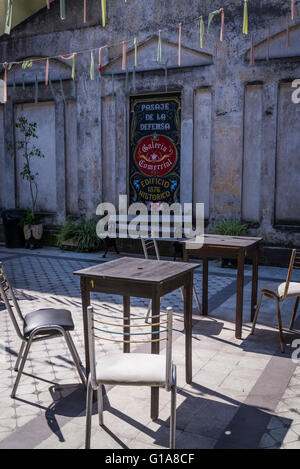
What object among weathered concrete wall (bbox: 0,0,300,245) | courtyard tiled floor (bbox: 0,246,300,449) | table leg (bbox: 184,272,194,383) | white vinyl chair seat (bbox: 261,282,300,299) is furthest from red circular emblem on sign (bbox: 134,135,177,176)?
table leg (bbox: 184,272,194,383)

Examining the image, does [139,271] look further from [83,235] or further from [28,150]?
[28,150]

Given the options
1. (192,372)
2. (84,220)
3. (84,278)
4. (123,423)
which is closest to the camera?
(123,423)

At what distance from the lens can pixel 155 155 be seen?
11.5 meters

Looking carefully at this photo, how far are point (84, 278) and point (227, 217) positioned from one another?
6976 mm

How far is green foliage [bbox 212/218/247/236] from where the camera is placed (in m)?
10.1

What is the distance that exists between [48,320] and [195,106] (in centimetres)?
775

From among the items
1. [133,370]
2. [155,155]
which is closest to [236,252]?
[133,370]

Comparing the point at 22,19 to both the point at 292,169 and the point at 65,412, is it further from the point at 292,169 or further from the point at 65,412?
the point at 65,412

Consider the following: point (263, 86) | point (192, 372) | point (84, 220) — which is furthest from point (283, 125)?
point (192, 372)

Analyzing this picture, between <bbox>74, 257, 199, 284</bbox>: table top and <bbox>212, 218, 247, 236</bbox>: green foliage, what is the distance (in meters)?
5.58

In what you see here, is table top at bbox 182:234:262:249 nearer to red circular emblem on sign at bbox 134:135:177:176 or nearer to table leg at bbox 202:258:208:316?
table leg at bbox 202:258:208:316

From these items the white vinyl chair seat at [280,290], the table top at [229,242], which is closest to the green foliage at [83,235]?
the table top at [229,242]

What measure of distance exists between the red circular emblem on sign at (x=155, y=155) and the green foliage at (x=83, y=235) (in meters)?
1.92

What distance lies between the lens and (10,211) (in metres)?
12.8
